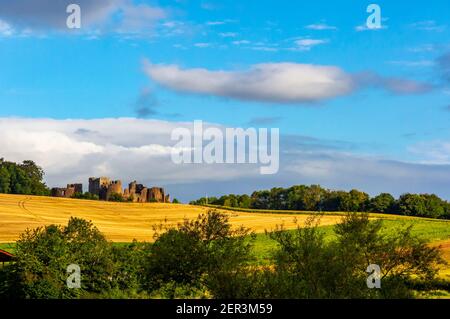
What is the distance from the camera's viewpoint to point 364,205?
652ft

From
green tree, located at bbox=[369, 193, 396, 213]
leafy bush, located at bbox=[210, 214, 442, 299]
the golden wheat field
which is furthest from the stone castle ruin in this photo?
leafy bush, located at bbox=[210, 214, 442, 299]

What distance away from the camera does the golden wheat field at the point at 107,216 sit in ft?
339

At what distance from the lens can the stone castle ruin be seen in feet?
594

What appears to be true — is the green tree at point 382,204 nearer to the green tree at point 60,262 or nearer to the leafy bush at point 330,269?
the green tree at point 60,262

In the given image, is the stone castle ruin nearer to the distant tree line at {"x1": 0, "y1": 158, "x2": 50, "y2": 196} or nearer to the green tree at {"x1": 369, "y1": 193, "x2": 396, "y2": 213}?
the distant tree line at {"x1": 0, "y1": 158, "x2": 50, "y2": 196}

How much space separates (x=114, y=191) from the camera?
181 m

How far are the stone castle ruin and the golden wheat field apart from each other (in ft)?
101

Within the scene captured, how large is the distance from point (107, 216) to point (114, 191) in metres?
53.4

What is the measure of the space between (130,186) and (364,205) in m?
70.5

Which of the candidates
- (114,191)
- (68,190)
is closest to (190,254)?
(114,191)

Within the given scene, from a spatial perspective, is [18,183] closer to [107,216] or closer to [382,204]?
[107,216]

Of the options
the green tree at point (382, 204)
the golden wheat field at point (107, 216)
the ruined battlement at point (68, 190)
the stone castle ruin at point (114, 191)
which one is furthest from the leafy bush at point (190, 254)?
the green tree at point (382, 204)

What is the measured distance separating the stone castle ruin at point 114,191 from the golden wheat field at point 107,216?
101ft

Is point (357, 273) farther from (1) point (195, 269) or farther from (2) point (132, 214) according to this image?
(2) point (132, 214)
